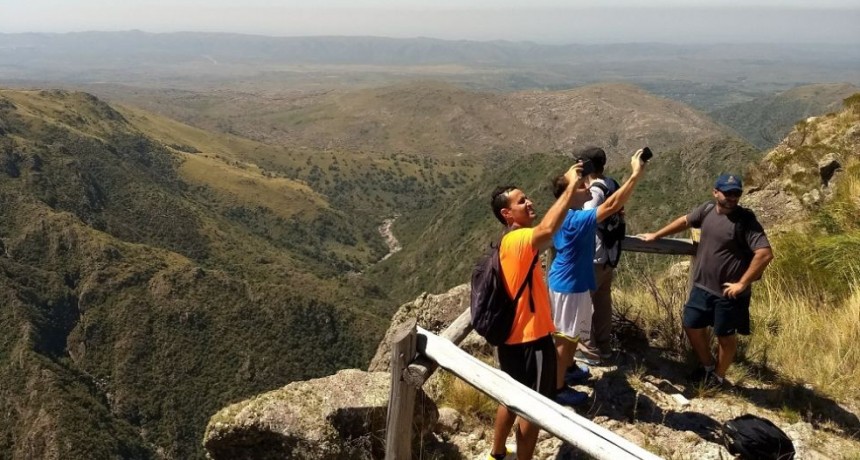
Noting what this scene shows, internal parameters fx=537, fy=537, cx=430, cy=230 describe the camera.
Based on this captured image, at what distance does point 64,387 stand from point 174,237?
52.0m

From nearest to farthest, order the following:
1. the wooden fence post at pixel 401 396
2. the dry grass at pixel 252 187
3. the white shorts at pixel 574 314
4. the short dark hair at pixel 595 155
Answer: the wooden fence post at pixel 401 396, the white shorts at pixel 574 314, the short dark hair at pixel 595 155, the dry grass at pixel 252 187

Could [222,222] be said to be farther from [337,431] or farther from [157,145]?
[337,431]

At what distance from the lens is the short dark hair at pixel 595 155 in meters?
5.01

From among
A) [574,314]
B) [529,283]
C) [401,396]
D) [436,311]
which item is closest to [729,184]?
[574,314]

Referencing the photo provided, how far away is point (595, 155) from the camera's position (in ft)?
16.5

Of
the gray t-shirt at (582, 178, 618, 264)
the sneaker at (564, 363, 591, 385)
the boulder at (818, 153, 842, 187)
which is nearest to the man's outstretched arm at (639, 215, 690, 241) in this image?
the gray t-shirt at (582, 178, 618, 264)

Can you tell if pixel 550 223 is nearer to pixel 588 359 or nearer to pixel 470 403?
pixel 470 403

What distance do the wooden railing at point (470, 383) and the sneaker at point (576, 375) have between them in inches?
71.1

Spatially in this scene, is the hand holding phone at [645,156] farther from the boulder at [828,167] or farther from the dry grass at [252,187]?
the dry grass at [252,187]

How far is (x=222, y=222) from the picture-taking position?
453 ft

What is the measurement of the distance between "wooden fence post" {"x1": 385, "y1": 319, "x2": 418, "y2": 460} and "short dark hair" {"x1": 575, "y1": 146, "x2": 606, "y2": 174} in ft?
7.91

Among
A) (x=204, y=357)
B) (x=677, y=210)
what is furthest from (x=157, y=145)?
(x=677, y=210)

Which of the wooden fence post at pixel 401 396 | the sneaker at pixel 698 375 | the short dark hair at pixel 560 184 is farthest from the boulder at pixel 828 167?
the wooden fence post at pixel 401 396

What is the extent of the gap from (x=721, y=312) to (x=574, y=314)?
1505mm
